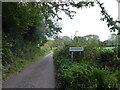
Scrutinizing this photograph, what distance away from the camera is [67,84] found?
3.61m

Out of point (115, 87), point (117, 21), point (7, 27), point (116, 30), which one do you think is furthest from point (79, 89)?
point (7, 27)

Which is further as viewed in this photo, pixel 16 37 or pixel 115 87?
pixel 16 37

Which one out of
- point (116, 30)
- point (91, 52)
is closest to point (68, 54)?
point (91, 52)

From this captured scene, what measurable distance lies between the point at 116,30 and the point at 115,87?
2028 mm

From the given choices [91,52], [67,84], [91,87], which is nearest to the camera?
[91,87]

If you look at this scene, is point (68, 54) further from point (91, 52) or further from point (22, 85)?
point (22, 85)

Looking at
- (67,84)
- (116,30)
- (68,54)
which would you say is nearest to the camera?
(67,84)

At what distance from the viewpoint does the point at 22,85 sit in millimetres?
4199

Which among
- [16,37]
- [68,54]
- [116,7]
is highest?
[116,7]

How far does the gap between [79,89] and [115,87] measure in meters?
1.02

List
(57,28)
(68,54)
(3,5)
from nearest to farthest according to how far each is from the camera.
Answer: (3,5)
(68,54)
(57,28)

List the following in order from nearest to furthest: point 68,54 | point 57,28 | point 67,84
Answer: point 67,84 < point 68,54 < point 57,28

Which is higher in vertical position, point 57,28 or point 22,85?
point 57,28

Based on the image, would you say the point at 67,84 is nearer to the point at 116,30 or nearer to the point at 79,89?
the point at 79,89
